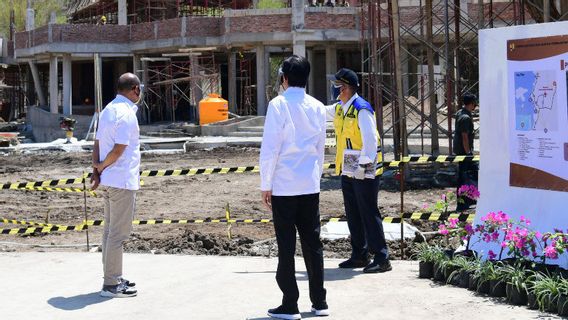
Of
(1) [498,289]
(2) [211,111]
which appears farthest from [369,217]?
Result: (2) [211,111]

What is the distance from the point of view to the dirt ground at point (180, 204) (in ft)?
40.3

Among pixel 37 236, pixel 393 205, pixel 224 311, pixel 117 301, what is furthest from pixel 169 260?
pixel 393 205

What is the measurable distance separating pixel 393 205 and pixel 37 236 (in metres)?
6.45

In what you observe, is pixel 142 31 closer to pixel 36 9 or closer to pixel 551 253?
pixel 36 9

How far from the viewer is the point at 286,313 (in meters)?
A: 7.29

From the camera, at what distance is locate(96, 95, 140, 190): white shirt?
27.0ft

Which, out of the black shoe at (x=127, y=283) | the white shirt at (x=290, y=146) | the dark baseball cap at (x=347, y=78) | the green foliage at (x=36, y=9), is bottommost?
the black shoe at (x=127, y=283)

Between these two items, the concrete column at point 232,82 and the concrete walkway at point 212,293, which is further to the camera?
the concrete column at point 232,82

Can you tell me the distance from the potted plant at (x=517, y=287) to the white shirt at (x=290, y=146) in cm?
178

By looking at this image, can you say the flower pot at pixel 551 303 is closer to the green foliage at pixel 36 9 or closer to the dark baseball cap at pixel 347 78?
the dark baseball cap at pixel 347 78

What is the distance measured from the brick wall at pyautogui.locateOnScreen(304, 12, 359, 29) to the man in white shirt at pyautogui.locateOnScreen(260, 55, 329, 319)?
117 feet

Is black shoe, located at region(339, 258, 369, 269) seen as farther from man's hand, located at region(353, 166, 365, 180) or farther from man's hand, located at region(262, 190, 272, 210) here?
man's hand, located at region(262, 190, 272, 210)

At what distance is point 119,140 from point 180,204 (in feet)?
37.1

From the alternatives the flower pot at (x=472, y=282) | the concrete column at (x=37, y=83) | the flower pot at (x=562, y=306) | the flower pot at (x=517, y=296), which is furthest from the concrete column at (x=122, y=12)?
the flower pot at (x=562, y=306)
